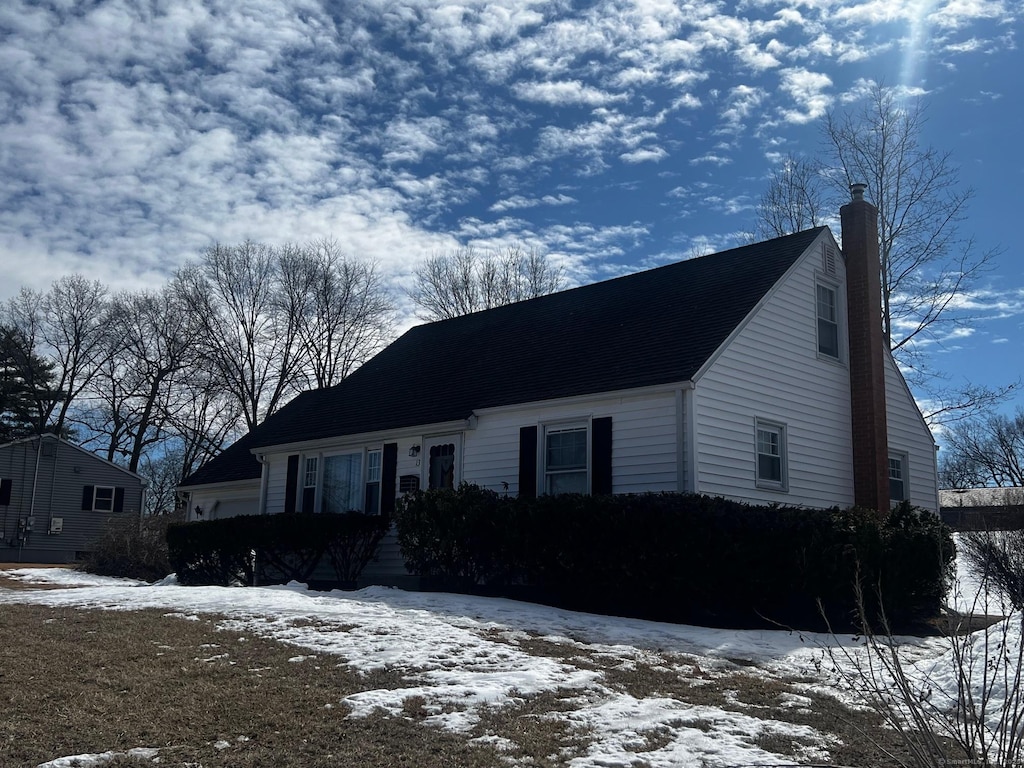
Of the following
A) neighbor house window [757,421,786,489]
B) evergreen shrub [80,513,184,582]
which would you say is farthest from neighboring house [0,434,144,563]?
neighbor house window [757,421,786,489]

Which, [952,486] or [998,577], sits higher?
[952,486]

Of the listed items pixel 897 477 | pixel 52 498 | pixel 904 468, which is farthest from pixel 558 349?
pixel 52 498

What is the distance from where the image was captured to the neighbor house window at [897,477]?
18766mm

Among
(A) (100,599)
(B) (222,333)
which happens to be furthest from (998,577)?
(B) (222,333)

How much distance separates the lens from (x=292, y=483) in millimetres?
21094

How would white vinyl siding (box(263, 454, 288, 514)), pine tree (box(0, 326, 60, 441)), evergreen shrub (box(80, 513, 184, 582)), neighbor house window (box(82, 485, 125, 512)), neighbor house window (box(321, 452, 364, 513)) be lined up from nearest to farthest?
neighbor house window (box(321, 452, 364, 513)) < white vinyl siding (box(263, 454, 288, 514)) < evergreen shrub (box(80, 513, 184, 582)) < neighbor house window (box(82, 485, 125, 512)) < pine tree (box(0, 326, 60, 441))

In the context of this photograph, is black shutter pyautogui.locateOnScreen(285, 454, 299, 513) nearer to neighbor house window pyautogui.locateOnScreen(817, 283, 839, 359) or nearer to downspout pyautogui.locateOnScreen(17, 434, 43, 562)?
neighbor house window pyautogui.locateOnScreen(817, 283, 839, 359)

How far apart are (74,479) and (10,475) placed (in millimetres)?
2499

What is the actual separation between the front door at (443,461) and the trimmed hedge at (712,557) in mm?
3975

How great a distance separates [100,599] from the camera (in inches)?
497

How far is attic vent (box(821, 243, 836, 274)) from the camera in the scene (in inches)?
699

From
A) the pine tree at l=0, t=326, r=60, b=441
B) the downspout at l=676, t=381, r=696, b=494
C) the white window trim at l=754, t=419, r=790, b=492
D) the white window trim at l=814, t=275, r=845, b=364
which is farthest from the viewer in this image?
the pine tree at l=0, t=326, r=60, b=441

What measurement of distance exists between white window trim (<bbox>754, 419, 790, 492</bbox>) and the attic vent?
343 cm

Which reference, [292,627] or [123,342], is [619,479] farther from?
[123,342]
